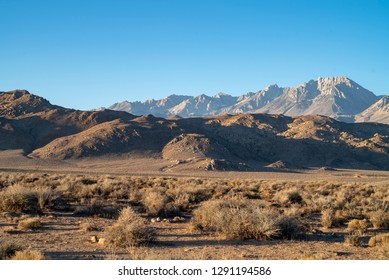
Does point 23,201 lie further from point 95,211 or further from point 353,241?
point 353,241

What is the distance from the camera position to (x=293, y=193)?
26516mm

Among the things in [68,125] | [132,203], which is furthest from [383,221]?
[68,125]

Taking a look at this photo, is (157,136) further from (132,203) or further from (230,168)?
(132,203)

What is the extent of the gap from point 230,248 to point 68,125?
11624cm

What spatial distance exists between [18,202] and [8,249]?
8326 mm

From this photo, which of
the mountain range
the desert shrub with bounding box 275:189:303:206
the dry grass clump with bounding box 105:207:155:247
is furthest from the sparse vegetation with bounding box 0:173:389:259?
the mountain range

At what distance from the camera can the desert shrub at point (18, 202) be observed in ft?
58.7

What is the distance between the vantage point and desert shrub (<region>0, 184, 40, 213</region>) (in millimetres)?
17891

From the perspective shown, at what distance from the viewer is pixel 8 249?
33.9ft

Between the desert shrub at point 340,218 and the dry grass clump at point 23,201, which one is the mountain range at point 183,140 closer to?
the desert shrub at point 340,218

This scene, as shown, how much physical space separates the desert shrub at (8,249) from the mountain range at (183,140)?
230ft

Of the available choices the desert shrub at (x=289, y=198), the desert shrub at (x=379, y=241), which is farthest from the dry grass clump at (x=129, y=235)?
the desert shrub at (x=289, y=198)

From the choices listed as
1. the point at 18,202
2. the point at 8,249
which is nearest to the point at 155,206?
the point at 18,202

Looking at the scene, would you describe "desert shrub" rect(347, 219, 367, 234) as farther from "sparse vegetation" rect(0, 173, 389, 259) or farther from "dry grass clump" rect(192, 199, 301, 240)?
"dry grass clump" rect(192, 199, 301, 240)
